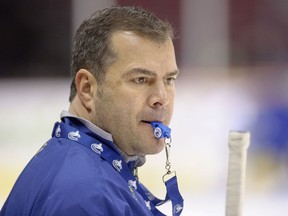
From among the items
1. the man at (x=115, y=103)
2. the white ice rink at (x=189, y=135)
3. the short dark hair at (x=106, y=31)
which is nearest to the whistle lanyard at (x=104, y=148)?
the man at (x=115, y=103)

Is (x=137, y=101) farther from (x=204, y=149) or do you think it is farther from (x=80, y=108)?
(x=204, y=149)

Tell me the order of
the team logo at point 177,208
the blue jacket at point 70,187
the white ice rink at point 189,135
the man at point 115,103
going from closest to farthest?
the blue jacket at point 70,187, the man at point 115,103, the team logo at point 177,208, the white ice rink at point 189,135

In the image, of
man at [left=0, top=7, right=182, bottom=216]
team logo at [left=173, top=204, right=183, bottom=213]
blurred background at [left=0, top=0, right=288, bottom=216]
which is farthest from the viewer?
blurred background at [left=0, top=0, right=288, bottom=216]

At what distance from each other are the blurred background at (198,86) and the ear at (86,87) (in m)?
1.83

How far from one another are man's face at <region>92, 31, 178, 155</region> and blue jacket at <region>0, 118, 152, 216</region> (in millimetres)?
82

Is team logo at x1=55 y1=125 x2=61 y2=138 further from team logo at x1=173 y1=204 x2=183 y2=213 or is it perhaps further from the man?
team logo at x1=173 y1=204 x2=183 y2=213

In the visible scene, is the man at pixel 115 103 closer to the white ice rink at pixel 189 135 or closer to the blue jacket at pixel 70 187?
the blue jacket at pixel 70 187

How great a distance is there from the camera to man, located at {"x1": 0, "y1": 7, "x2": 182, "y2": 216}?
3.85ft

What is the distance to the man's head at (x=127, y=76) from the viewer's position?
3.98 feet

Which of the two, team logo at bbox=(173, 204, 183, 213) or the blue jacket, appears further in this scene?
team logo at bbox=(173, 204, 183, 213)

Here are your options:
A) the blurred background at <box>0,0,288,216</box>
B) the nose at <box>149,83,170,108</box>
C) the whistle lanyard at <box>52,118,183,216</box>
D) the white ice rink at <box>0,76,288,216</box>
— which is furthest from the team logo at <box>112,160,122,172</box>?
the blurred background at <box>0,0,288,216</box>

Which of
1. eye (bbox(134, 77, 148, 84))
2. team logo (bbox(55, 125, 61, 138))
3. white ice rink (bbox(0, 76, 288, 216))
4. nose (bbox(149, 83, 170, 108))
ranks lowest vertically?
white ice rink (bbox(0, 76, 288, 216))

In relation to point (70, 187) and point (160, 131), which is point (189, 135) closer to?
point (160, 131)

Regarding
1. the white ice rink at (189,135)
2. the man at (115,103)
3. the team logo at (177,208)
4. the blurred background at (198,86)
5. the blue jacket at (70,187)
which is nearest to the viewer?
the blue jacket at (70,187)
